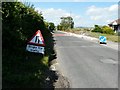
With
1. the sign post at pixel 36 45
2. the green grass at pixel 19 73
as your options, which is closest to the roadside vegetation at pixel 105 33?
the green grass at pixel 19 73

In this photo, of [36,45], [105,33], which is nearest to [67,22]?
[105,33]

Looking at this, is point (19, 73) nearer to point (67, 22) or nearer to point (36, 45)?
point (36, 45)

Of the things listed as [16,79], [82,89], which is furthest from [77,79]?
[16,79]

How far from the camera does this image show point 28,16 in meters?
16.0

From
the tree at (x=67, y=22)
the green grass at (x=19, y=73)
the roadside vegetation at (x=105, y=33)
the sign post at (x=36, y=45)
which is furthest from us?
the tree at (x=67, y=22)

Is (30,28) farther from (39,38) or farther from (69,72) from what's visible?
(39,38)

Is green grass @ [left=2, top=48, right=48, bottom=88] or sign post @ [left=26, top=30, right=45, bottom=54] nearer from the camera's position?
green grass @ [left=2, top=48, right=48, bottom=88]

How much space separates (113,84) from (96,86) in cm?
Answer: 83

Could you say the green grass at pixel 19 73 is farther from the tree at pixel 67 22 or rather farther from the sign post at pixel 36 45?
the tree at pixel 67 22

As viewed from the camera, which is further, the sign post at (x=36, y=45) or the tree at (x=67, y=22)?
the tree at (x=67, y=22)

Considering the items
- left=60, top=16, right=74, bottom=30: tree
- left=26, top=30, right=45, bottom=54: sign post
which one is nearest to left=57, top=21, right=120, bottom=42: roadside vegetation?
left=26, top=30, right=45, bottom=54: sign post

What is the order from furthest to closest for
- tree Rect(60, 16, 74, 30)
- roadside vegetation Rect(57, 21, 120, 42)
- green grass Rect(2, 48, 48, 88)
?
tree Rect(60, 16, 74, 30), roadside vegetation Rect(57, 21, 120, 42), green grass Rect(2, 48, 48, 88)

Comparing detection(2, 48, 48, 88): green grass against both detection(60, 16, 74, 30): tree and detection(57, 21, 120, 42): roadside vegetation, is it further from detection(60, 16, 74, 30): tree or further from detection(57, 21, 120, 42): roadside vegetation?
detection(60, 16, 74, 30): tree

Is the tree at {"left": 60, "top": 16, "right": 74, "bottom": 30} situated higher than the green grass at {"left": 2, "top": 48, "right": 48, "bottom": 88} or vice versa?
the tree at {"left": 60, "top": 16, "right": 74, "bottom": 30}
